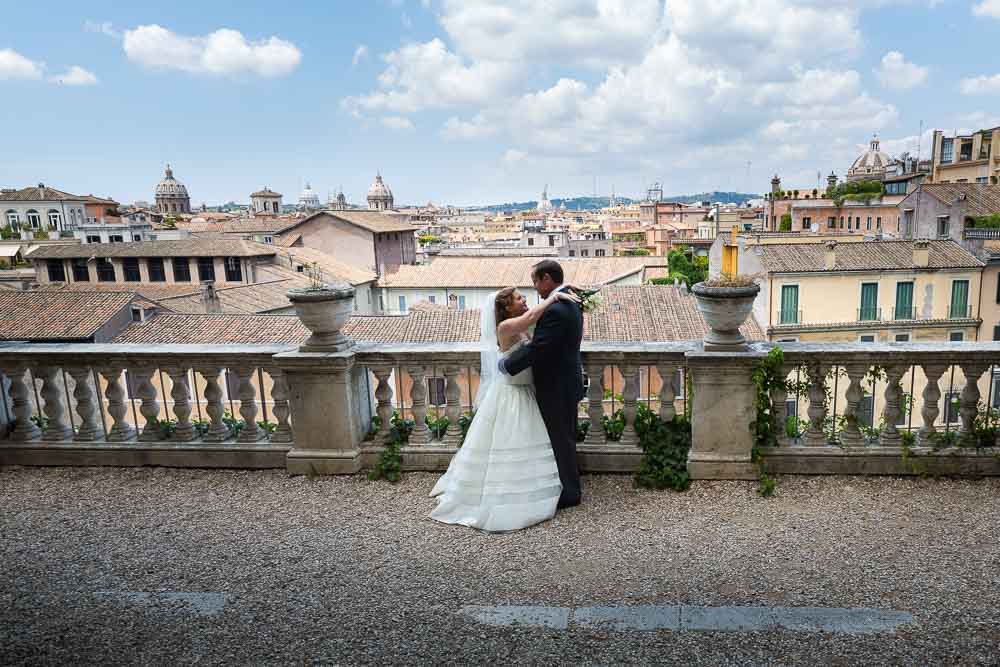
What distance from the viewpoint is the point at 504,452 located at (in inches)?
164

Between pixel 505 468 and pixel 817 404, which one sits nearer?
pixel 505 468

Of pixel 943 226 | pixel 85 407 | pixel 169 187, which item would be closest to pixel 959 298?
pixel 943 226

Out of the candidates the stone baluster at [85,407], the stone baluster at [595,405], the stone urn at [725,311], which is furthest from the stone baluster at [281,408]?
the stone urn at [725,311]

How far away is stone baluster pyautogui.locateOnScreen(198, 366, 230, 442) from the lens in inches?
201

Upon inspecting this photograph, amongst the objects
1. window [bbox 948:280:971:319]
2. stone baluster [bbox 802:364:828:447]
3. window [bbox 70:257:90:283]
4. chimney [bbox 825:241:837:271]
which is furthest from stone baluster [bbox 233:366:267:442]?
window [bbox 70:257:90:283]

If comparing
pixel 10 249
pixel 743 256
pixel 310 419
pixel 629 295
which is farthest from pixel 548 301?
pixel 10 249

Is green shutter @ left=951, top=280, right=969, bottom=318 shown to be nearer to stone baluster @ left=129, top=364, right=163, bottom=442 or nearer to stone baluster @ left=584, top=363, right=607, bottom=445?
stone baluster @ left=584, top=363, right=607, bottom=445

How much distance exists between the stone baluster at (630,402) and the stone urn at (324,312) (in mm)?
1953

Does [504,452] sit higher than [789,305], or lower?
higher

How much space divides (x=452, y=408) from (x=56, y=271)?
41.7 metres

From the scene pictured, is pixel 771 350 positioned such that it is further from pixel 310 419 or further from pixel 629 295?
pixel 629 295

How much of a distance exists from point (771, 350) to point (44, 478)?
17.0 feet

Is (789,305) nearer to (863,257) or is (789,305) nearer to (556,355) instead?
(863,257)

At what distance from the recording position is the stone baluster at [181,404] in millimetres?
5188
